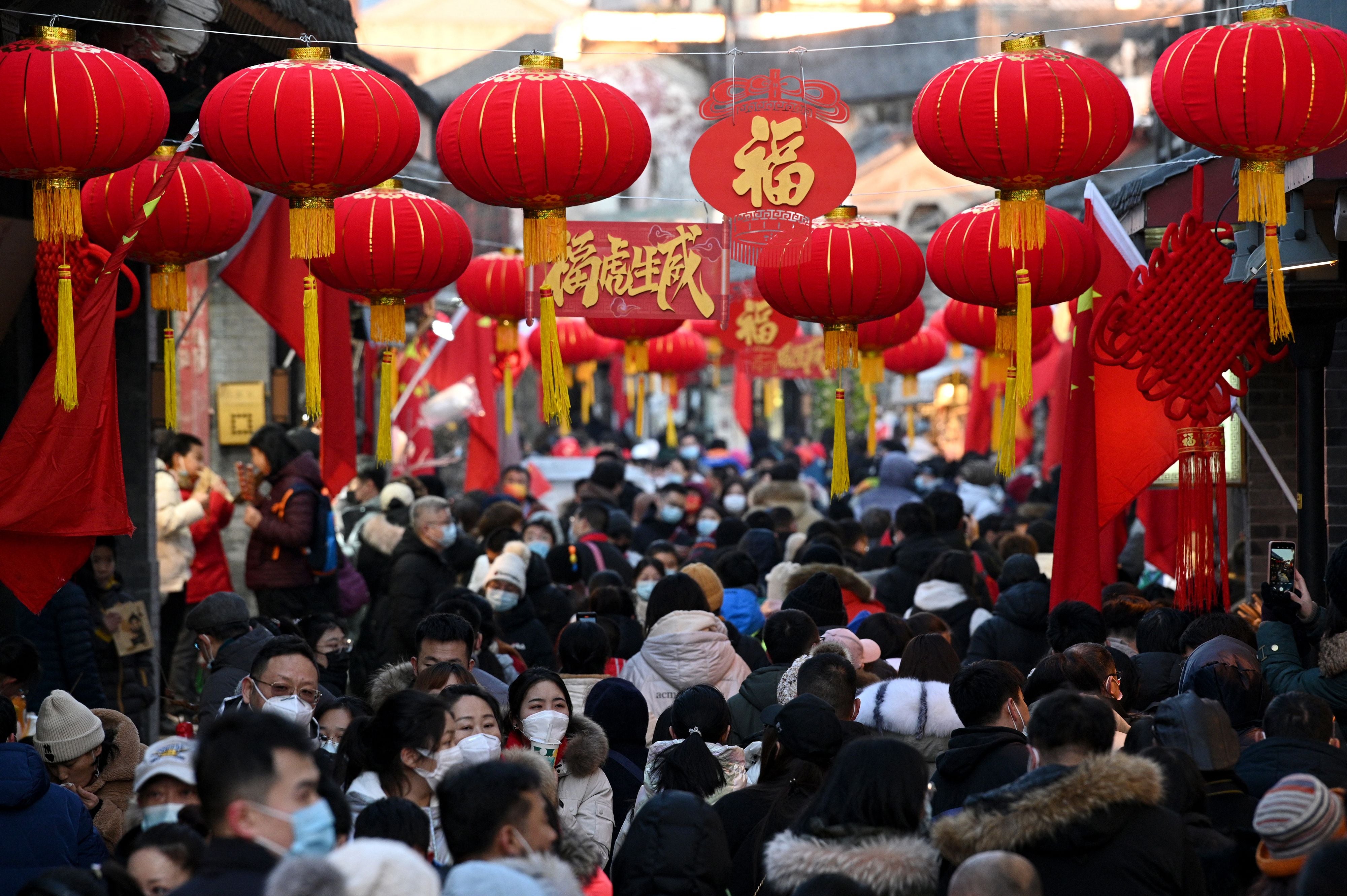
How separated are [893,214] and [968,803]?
41848 mm

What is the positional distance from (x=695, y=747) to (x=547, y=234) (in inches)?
115

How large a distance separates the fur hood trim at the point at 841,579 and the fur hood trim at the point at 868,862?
182 inches

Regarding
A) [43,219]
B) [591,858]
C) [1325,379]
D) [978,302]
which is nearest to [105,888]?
[591,858]

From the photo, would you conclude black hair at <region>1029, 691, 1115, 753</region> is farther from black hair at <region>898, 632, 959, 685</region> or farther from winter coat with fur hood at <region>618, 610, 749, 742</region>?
winter coat with fur hood at <region>618, 610, 749, 742</region>

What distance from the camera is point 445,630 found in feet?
22.4

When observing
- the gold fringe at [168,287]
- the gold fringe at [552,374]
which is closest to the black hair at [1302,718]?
the gold fringe at [552,374]

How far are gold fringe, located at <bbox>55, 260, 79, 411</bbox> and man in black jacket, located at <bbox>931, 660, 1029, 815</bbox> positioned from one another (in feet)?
12.8

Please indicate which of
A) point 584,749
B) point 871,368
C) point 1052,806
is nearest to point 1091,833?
point 1052,806

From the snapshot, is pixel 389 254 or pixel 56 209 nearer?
pixel 56 209

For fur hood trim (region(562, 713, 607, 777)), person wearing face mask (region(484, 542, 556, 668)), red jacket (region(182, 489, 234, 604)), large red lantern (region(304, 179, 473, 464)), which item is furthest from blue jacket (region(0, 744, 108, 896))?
red jacket (region(182, 489, 234, 604))

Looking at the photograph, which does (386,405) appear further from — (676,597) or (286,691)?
(286,691)

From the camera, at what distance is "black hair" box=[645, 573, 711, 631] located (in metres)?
7.77

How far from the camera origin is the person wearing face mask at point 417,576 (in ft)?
30.9

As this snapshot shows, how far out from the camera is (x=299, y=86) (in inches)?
266
